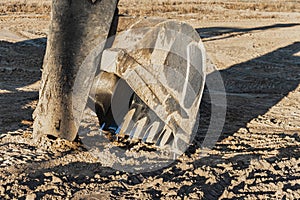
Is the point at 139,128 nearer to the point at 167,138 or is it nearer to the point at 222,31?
the point at 167,138

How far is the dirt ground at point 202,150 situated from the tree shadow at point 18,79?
0.01 m

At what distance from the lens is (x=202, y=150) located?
5785 millimetres

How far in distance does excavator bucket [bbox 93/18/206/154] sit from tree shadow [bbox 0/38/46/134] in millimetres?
1469

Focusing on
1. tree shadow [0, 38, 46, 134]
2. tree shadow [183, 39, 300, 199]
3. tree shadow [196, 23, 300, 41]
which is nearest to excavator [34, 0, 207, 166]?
tree shadow [183, 39, 300, 199]

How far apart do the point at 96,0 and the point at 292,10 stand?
22413 mm

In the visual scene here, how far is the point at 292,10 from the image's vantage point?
26.2 metres

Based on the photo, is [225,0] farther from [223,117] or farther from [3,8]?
[223,117]

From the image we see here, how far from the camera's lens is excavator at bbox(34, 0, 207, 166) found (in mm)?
5273

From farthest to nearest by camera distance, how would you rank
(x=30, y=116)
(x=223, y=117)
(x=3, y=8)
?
(x=3, y=8) → (x=223, y=117) → (x=30, y=116)

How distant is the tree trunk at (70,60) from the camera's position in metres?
5.33

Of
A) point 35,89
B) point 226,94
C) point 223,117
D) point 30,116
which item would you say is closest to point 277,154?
point 223,117

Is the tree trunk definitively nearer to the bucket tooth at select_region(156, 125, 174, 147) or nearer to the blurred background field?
the bucket tooth at select_region(156, 125, 174, 147)

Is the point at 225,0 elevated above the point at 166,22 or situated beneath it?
situated beneath

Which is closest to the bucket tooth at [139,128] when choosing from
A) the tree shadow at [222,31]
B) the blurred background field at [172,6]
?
the tree shadow at [222,31]
